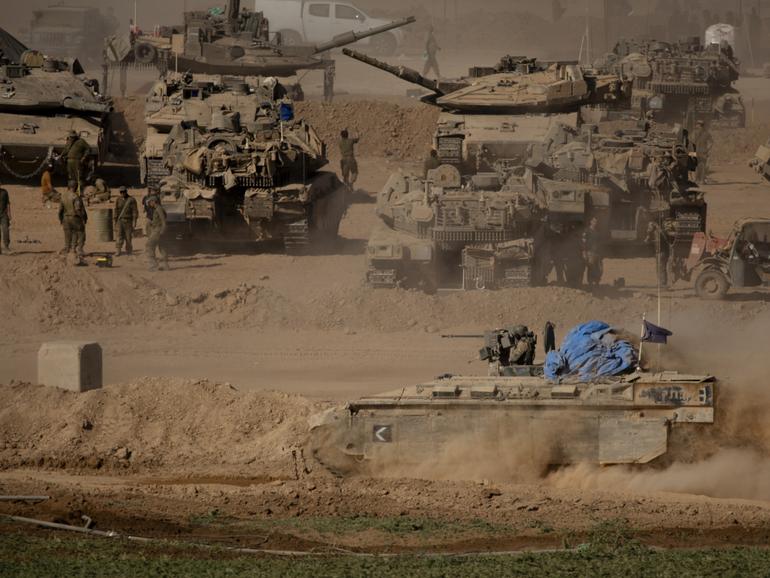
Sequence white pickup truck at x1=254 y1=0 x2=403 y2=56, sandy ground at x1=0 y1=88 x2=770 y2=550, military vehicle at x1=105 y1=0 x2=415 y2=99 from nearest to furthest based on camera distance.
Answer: sandy ground at x1=0 y1=88 x2=770 y2=550, military vehicle at x1=105 y1=0 x2=415 y2=99, white pickup truck at x1=254 y1=0 x2=403 y2=56

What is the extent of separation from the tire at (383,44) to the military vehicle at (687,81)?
16.8m

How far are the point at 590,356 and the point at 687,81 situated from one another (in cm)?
2797

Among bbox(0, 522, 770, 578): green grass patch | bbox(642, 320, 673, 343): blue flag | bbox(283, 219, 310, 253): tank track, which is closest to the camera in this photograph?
bbox(0, 522, 770, 578): green grass patch

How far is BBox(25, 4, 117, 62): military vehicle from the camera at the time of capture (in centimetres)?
5647

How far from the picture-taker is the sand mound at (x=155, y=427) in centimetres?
1584

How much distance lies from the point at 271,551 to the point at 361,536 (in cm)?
92

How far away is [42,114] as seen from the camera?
3247cm

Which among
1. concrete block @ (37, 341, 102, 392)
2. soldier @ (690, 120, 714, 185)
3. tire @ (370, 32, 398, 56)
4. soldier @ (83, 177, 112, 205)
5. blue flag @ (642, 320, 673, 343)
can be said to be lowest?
concrete block @ (37, 341, 102, 392)

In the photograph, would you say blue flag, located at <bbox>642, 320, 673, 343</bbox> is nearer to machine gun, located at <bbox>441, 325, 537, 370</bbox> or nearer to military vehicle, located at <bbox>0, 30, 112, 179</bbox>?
machine gun, located at <bbox>441, 325, 537, 370</bbox>

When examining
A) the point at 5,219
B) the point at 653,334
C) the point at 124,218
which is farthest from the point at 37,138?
the point at 653,334

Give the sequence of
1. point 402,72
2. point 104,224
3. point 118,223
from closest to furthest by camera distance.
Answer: point 118,223
point 104,224
point 402,72

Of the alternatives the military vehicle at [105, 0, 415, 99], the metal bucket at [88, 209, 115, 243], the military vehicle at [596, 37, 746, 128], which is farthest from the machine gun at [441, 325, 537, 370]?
the military vehicle at [596, 37, 746, 128]

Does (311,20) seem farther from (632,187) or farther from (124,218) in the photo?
(632,187)

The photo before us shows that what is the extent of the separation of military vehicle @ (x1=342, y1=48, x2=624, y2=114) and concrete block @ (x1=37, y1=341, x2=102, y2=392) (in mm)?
14037
